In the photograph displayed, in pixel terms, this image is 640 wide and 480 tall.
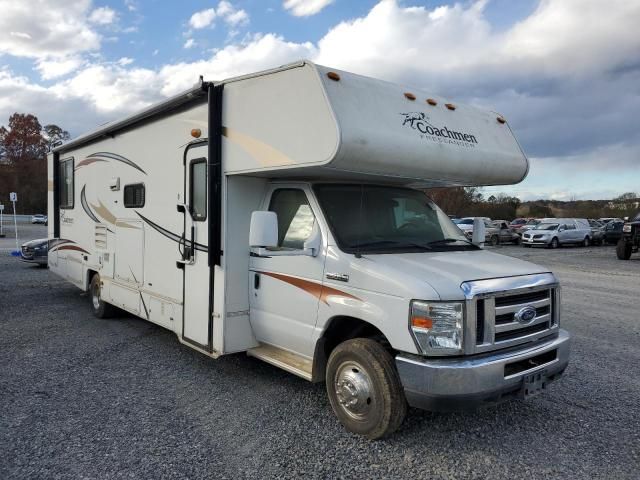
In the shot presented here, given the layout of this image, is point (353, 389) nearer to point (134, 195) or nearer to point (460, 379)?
point (460, 379)

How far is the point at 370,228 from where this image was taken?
450 cm

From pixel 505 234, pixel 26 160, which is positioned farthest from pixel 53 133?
pixel 505 234

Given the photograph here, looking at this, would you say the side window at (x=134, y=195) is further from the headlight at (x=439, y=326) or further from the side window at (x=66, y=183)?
the headlight at (x=439, y=326)

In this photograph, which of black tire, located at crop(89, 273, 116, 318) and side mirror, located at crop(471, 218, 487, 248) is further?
black tire, located at crop(89, 273, 116, 318)

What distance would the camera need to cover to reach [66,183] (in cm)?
912

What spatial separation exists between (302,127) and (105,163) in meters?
4.54

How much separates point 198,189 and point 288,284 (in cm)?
157

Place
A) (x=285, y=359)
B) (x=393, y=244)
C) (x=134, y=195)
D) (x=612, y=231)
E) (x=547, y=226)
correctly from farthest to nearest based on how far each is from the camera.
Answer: (x=612, y=231)
(x=547, y=226)
(x=134, y=195)
(x=285, y=359)
(x=393, y=244)

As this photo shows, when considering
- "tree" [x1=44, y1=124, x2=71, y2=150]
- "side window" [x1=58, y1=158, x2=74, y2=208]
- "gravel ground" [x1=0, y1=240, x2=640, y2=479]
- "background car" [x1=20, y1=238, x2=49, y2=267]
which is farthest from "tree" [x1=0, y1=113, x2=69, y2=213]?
"gravel ground" [x1=0, y1=240, x2=640, y2=479]

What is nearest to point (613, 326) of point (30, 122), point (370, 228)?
point (370, 228)

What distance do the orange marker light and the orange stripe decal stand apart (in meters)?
0.54

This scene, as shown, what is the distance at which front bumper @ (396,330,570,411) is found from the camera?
343 cm

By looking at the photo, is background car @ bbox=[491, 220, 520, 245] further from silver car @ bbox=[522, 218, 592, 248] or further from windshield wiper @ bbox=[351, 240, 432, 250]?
windshield wiper @ bbox=[351, 240, 432, 250]

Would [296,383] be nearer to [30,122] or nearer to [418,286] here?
[418,286]
